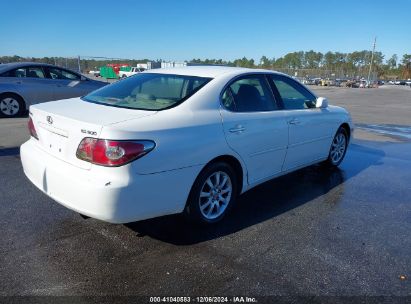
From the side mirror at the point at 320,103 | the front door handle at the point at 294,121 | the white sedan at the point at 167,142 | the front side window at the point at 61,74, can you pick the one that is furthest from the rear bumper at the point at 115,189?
the front side window at the point at 61,74

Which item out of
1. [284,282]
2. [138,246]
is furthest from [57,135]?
[284,282]

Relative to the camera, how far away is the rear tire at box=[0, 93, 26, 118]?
9.70 m

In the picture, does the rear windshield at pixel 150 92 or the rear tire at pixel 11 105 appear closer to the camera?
the rear windshield at pixel 150 92

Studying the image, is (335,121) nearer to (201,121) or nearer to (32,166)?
(201,121)

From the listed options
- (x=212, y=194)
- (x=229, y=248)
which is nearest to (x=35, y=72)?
(x=212, y=194)

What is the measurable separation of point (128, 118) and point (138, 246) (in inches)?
45.4

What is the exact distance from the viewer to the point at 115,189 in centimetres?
287

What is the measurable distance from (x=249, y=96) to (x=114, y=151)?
6.04 ft

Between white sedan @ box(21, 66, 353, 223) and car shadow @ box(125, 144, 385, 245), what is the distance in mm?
174

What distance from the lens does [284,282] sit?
287cm

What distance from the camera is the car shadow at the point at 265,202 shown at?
142 inches

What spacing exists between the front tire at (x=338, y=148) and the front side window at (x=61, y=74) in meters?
7.89

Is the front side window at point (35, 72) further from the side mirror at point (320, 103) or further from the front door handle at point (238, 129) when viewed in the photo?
the front door handle at point (238, 129)

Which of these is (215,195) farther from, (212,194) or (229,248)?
(229,248)
